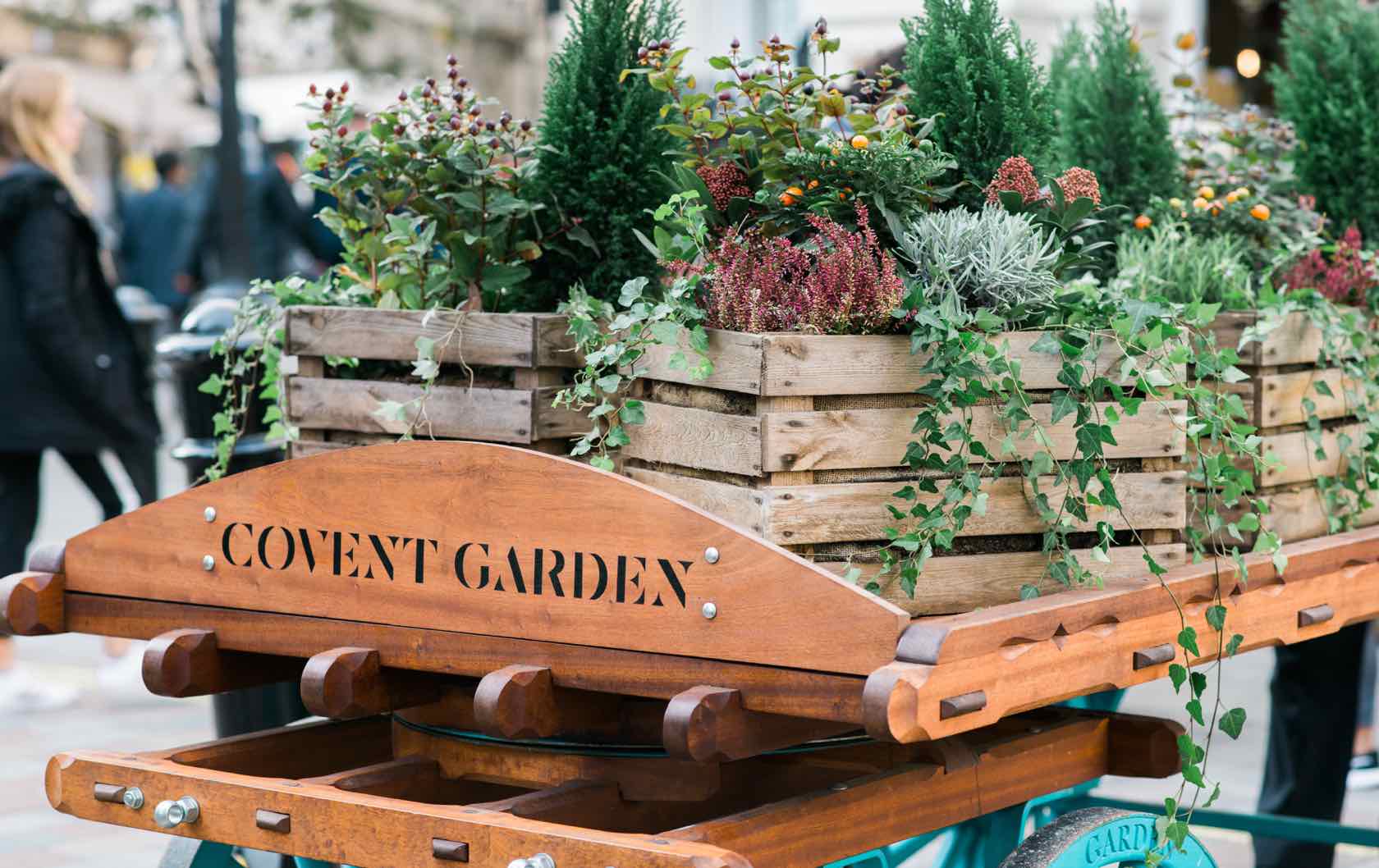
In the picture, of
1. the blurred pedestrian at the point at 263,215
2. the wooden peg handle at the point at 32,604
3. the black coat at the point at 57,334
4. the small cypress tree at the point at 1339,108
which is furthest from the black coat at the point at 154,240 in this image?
the wooden peg handle at the point at 32,604

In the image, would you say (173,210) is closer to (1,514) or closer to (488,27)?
(1,514)

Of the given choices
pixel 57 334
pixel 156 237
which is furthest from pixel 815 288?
pixel 156 237

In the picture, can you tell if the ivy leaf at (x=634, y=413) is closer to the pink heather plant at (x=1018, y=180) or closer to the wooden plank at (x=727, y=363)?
the wooden plank at (x=727, y=363)

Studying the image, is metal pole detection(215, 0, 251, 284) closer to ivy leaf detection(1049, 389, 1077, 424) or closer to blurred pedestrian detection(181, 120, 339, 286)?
blurred pedestrian detection(181, 120, 339, 286)

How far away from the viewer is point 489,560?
88.7 inches

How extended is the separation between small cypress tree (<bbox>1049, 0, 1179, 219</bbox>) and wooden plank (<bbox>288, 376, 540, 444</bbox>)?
130 cm

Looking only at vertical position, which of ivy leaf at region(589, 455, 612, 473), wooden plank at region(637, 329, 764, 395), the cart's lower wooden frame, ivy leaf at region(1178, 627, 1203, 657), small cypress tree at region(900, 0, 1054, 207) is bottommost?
the cart's lower wooden frame

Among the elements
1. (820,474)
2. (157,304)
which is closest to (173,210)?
(157,304)

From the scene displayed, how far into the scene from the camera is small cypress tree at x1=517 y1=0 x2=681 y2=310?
2740mm

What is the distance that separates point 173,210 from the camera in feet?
44.3

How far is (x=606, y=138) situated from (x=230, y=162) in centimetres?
370

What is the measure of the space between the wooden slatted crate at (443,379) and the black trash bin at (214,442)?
727 millimetres

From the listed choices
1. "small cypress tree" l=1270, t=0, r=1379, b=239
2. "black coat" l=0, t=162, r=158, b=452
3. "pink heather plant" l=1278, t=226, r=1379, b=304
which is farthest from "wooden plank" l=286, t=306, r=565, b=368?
"black coat" l=0, t=162, r=158, b=452

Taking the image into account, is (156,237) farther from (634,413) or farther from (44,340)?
(634,413)
